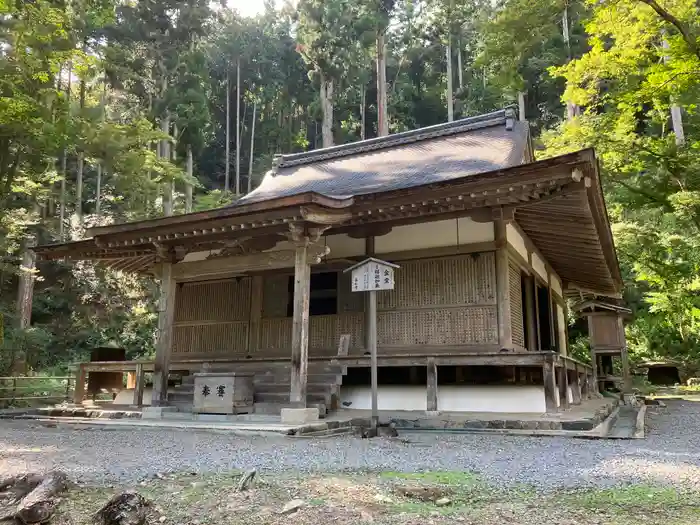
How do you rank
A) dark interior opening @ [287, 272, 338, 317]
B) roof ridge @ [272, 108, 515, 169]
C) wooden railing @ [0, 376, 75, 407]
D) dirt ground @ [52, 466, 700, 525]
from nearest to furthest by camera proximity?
1. dirt ground @ [52, 466, 700, 525]
2. dark interior opening @ [287, 272, 338, 317]
3. wooden railing @ [0, 376, 75, 407]
4. roof ridge @ [272, 108, 515, 169]

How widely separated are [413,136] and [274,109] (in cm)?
2876

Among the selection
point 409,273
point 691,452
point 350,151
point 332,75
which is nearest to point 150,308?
point 350,151

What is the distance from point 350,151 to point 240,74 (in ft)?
95.9

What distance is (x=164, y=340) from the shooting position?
848cm

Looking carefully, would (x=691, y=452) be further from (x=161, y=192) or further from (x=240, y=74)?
(x=240, y=74)

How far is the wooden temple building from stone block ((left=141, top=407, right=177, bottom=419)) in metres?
0.30

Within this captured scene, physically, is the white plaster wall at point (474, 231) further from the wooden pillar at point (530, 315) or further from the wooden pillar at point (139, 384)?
the wooden pillar at point (139, 384)

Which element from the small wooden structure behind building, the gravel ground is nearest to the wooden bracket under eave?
the gravel ground

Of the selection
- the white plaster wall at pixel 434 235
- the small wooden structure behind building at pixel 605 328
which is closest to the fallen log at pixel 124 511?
the white plaster wall at pixel 434 235

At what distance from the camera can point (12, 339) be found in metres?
15.6

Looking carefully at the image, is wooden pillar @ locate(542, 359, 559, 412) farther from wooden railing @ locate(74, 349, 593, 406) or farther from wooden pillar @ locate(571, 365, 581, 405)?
wooden pillar @ locate(571, 365, 581, 405)

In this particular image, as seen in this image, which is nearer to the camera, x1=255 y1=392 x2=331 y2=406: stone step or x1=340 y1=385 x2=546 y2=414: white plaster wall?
x1=340 y1=385 x2=546 y2=414: white plaster wall

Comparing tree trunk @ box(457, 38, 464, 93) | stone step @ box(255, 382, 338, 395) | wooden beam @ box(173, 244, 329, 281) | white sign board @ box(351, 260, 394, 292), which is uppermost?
tree trunk @ box(457, 38, 464, 93)

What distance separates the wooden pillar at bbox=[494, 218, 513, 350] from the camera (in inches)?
307
